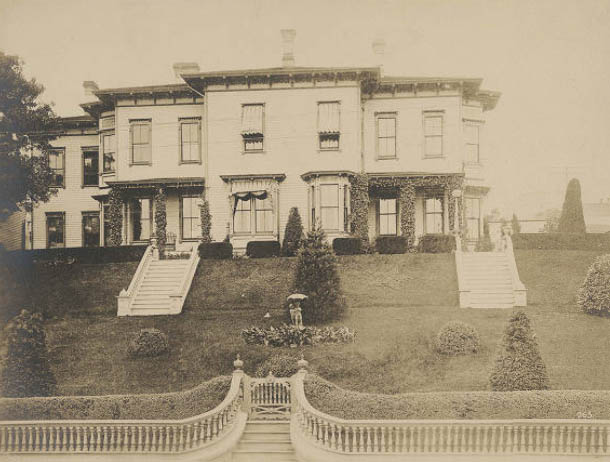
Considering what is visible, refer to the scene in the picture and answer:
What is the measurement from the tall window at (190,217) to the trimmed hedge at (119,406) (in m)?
12.7

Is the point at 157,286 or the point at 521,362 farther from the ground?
the point at 157,286

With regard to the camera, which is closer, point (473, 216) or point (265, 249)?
point (265, 249)

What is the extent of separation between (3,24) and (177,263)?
9.05 m

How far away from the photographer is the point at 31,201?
74.8ft

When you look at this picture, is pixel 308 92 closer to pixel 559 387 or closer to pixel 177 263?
pixel 177 263

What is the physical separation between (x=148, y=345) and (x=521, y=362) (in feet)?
27.6

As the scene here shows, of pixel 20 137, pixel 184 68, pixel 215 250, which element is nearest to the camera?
pixel 20 137

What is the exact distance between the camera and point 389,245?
22.4 meters

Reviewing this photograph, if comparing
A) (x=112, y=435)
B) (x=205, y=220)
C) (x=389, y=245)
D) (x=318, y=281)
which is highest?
(x=205, y=220)

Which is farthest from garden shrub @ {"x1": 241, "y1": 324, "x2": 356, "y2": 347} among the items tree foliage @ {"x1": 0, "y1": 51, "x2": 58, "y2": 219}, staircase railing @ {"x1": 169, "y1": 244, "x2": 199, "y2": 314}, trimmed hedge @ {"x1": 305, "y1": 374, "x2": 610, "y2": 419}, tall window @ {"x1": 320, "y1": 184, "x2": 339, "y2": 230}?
tree foliage @ {"x1": 0, "y1": 51, "x2": 58, "y2": 219}

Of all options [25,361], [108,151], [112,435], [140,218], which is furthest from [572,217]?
[108,151]

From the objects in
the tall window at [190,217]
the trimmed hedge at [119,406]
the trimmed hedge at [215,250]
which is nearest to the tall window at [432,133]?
the trimmed hedge at [215,250]

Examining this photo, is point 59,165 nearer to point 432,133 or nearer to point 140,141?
point 140,141

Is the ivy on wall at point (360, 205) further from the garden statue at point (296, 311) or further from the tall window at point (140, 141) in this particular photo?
the tall window at point (140, 141)
